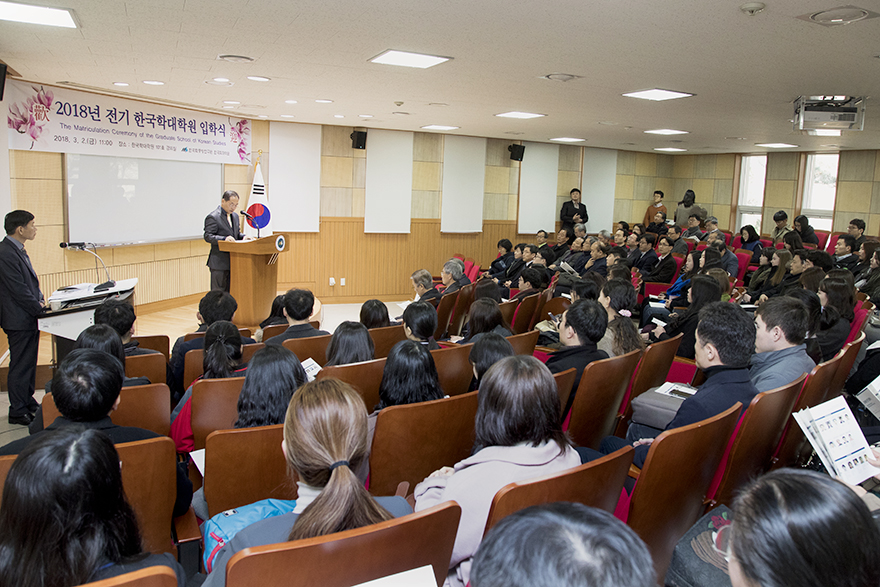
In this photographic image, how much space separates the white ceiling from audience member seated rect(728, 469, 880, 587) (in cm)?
317

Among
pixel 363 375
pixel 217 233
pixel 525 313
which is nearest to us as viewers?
pixel 363 375

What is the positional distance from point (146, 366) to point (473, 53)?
3451 mm

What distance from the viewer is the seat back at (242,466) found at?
2096 mm

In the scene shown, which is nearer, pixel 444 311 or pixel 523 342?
pixel 523 342

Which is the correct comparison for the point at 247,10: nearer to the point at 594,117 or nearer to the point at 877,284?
the point at 594,117

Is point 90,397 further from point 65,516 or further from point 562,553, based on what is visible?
point 562,553

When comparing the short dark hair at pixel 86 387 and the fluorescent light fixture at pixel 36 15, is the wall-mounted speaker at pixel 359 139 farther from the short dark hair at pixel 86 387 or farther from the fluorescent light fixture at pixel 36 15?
the short dark hair at pixel 86 387

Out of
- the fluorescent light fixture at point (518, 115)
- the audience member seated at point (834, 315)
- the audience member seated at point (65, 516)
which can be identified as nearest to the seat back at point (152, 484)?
the audience member seated at point (65, 516)

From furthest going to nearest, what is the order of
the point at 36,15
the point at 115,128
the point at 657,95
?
the point at 115,128 < the point at 657,95 < the point at 36,15

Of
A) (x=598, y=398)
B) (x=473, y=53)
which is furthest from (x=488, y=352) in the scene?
(x=473, y=53)

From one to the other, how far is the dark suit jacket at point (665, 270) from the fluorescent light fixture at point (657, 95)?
265cm

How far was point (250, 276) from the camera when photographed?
6.96m

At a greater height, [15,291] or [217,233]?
[217,233]

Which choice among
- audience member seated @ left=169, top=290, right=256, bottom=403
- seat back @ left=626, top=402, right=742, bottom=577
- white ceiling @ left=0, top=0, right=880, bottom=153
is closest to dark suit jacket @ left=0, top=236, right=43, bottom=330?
audience member seated @ left=169, top=290, right=256, bottom=403
